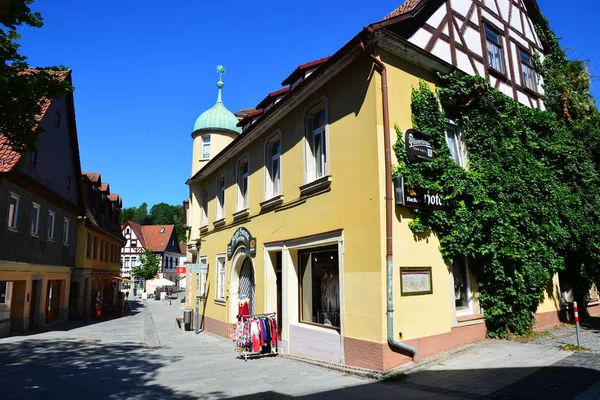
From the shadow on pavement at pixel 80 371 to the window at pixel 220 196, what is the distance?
6109mm

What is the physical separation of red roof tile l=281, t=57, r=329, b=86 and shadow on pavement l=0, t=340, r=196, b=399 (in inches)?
352

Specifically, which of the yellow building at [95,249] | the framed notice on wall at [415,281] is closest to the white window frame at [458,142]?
the framed notice on wall at [415,281]

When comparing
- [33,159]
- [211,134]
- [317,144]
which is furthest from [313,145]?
[33,159]

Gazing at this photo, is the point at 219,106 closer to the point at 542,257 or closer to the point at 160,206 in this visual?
the point at 542,257

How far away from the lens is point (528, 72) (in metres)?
13.3

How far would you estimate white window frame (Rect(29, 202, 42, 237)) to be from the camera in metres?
18.6

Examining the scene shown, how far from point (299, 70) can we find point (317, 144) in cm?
293

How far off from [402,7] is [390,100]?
9.68 feet

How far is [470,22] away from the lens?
11.0 metres

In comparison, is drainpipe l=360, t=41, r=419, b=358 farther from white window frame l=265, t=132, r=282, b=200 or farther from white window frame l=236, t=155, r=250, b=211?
white window frame l=236, t=155, r=250, b=211

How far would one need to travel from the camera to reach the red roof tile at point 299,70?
39.8ft

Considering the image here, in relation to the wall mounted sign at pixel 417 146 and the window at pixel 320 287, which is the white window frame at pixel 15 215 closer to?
the window at pixel 320 287

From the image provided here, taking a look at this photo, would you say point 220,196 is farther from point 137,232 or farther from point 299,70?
point 137,232

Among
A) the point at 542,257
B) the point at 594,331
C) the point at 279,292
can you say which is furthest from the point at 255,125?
the point at 594,331
